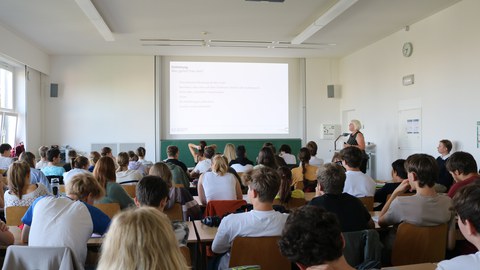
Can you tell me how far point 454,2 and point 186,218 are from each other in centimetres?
577

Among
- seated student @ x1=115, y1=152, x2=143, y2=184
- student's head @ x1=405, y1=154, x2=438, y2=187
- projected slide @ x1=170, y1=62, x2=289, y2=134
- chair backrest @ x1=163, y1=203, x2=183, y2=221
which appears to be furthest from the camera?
projected slide @ x1=170, y1=62, x2=289, y2=134

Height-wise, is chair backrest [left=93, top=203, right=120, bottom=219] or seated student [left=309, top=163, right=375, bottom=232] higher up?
seated student [left=309, top=163, right=375, bottom=232]

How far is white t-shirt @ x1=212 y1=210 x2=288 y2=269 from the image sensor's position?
2377 mm

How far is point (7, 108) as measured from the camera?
8758 mm

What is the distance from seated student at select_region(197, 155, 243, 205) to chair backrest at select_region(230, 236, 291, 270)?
1.96 m

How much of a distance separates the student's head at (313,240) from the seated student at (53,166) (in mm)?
5092

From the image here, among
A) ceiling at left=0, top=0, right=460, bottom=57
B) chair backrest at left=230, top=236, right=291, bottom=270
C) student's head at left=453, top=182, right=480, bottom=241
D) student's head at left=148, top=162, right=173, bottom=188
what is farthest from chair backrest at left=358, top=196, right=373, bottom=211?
ceiling at left=0, top=0, right=460, bottom=57

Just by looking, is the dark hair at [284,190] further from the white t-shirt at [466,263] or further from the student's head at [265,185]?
the white t-shirt at [466,263]

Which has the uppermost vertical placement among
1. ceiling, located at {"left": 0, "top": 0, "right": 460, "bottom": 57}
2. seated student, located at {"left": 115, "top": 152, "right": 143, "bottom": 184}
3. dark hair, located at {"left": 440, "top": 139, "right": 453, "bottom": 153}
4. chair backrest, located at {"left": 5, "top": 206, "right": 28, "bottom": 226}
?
ceiling, located at {"left": 0, "top": 0, "right": 460, "bottom": 57}

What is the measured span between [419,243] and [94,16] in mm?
6132

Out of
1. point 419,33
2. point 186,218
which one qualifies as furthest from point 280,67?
point 186,218

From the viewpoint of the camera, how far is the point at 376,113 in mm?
9180

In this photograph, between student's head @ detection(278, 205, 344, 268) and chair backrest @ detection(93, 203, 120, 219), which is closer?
student's head @ detection(278, 205, 344, 268)

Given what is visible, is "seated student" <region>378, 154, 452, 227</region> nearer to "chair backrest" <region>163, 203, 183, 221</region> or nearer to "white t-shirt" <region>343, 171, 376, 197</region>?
"white t-shirt" <region>343, 171, 376, 197</region>
